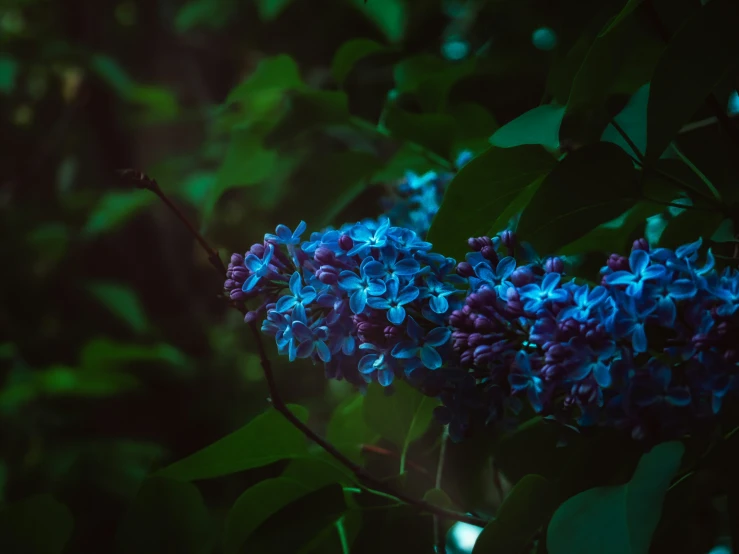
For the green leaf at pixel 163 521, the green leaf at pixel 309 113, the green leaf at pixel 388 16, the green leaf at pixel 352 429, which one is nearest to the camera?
the green leaf at pixel 163 521

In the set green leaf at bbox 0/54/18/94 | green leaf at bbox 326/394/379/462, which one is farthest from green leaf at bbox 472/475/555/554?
green leaf at bbox 0/54/18/94

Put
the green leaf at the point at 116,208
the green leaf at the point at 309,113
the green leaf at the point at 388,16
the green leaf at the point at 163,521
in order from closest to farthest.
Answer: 1. the green leaf at the point at 163,521
2. the green leaf at the point at 309,113
3. the green leaf at the point at 388,16
4. the green leaf at the point at 116,208

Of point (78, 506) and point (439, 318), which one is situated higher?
point (78, 506)

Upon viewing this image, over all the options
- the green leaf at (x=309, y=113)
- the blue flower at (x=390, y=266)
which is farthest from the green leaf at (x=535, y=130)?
the green leaf at (x=309, y=113)

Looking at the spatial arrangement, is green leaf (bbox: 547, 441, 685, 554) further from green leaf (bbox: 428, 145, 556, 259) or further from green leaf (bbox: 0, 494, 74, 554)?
green leaf (bbox: 0, 494, 74, 554)

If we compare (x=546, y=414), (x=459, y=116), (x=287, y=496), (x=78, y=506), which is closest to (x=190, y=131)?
(x=78, y=506)

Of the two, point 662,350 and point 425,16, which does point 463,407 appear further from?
point 425,16

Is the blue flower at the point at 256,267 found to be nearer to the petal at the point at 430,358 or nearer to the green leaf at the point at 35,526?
the petal at the point at 430,358

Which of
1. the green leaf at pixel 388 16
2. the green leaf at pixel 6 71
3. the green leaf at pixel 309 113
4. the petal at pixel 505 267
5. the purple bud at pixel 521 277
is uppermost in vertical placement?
the green leaf at pixel 6 71

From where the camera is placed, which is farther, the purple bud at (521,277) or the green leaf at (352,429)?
the green leaf at (352,429)
